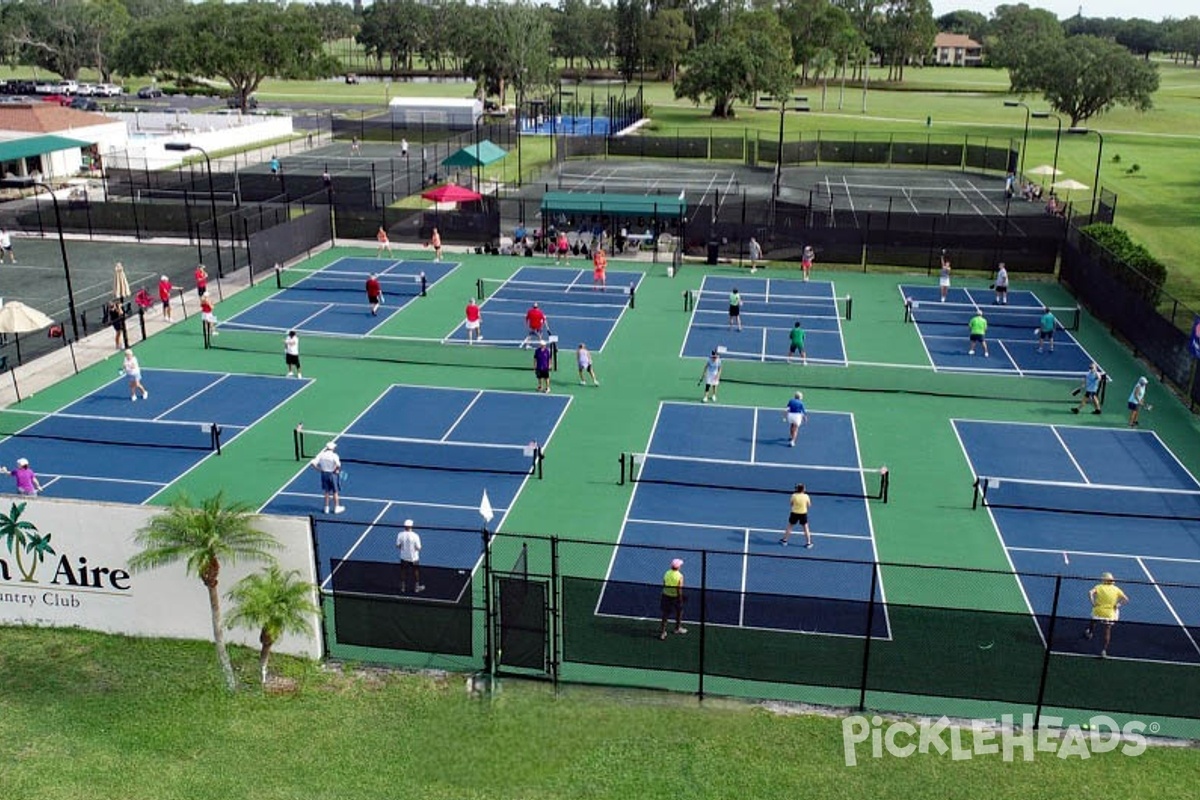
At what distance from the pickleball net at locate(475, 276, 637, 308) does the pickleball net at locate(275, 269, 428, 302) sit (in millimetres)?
2297

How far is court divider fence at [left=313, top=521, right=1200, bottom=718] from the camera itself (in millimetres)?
14117

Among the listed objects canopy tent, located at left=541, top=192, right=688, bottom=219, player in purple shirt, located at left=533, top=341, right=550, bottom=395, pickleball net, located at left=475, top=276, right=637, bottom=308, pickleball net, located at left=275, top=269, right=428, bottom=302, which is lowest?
pickleball net, located at left=475, top=276, right=637, bottom=308

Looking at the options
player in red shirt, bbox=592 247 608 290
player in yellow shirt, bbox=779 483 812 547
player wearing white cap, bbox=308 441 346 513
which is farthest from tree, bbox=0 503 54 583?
player in red shirt, bbox=592 247 608 290

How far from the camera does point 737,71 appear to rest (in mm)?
101812

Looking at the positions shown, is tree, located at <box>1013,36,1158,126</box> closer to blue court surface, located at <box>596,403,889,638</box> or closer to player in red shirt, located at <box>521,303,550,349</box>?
player in red shirt, located at <box>521,303,550,349</box>

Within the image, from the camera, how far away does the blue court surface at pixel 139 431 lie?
21.7 metres

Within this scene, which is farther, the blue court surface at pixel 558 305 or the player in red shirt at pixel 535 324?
the blue court surface at pixel 558 305

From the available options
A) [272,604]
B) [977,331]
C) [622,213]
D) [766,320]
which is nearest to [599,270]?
[622,213]

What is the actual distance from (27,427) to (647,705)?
1775 cm

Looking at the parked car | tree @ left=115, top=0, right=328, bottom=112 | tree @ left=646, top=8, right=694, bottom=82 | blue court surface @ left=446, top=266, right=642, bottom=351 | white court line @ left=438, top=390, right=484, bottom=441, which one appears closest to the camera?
white court line @ left=438, top=390, right=484, bottom=441

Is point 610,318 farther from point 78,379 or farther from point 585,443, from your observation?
point 78,379

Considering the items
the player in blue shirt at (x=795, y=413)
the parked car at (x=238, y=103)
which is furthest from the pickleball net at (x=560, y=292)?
the parked car at (x=238, y=103)

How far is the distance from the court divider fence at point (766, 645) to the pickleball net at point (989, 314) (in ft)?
67.2

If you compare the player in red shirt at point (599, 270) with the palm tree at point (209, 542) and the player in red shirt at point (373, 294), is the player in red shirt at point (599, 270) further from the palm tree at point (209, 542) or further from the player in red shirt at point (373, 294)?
the palm tree at point (209, 542)
